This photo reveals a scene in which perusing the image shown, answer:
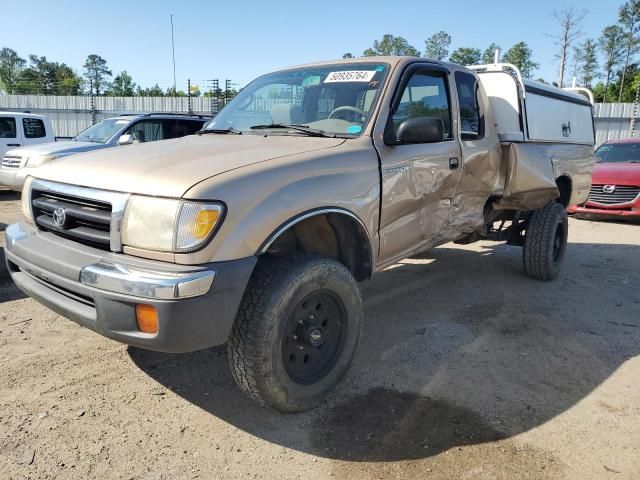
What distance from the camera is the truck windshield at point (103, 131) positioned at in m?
9.27

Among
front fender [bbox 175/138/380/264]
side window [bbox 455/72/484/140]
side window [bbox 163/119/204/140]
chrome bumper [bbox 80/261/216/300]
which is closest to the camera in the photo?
chrome bumper [bbox 80/261/216/300]

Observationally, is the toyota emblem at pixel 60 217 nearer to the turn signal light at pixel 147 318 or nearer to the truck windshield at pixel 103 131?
the turn signal light at pixel 147 318

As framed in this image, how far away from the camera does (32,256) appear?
8.67 ft

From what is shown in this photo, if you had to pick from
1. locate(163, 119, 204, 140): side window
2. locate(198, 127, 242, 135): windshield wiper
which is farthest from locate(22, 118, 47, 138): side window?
locate(198, 127, 242, 135): windshield wiper

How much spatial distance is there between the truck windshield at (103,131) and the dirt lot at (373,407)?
5.49m

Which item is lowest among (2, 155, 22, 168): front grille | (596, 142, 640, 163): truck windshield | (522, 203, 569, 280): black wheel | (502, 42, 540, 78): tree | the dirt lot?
the dirt lot

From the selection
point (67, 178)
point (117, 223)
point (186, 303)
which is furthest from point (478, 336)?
point (67, 178)

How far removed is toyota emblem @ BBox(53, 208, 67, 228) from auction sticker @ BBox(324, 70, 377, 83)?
1.93 m

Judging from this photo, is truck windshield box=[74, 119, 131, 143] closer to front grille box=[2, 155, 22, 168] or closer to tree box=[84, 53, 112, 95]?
front grille box=[2, 155, 22, 168]

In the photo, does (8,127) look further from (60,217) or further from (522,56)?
(522,56)

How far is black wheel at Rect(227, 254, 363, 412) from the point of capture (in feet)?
8.05

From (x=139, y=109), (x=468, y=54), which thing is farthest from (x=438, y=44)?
(x=139, y=109)

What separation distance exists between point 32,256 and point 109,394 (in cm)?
91

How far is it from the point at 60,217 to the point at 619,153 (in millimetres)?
10949
